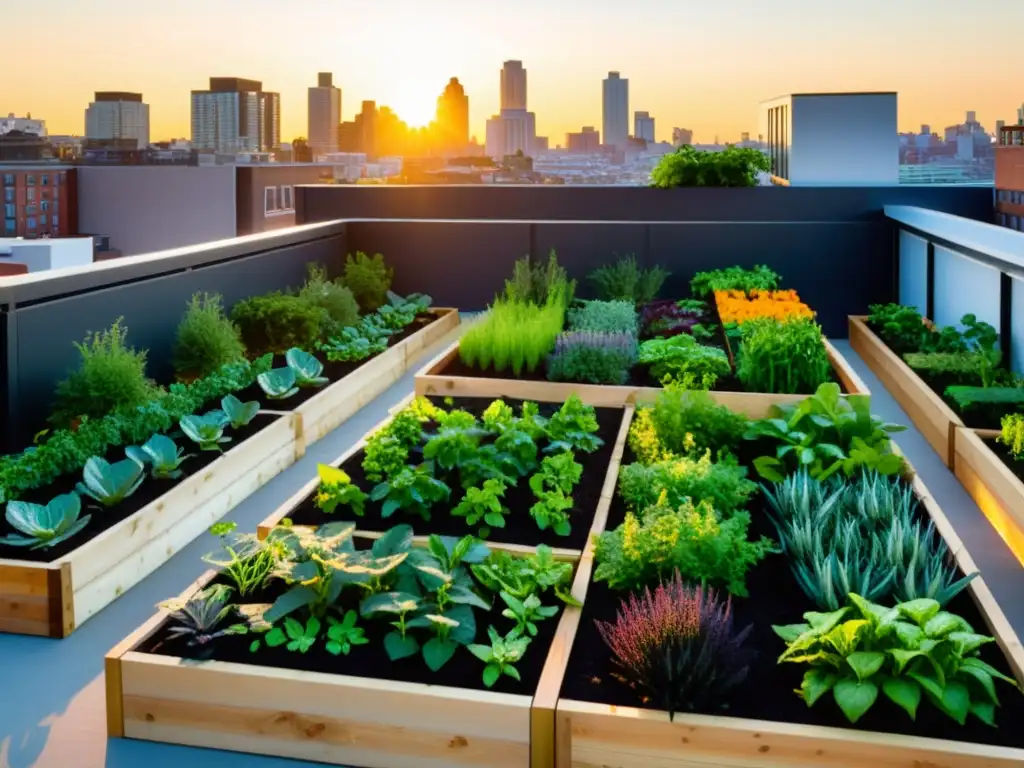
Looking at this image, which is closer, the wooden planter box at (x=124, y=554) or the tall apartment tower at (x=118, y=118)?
the wooden planter box at (x=124, y=554)

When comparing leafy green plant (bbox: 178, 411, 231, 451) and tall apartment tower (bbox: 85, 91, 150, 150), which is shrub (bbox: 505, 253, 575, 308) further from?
tall apartment tower (bbox: 85, 91, 150, 150)

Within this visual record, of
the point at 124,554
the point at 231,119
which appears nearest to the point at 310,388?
the point at 124,554

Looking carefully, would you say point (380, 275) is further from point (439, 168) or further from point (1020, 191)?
point (439, 168)

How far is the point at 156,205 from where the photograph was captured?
177 ft

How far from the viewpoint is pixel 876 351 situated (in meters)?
7.66

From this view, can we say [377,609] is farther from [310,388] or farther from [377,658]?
[310,388]

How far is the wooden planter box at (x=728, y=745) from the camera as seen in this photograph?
2434mm

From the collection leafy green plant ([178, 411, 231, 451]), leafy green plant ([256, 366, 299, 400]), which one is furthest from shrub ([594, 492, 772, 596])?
leafy green plant ([256, 366, 299, 400])

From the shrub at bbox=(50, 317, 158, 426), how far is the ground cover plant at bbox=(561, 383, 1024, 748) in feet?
7.98

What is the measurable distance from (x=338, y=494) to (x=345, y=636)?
99 centimetres

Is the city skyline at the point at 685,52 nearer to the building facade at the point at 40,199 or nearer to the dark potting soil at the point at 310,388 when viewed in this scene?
the dark potting soil at the point at 310,388

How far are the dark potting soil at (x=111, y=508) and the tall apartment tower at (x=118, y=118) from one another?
191 ft

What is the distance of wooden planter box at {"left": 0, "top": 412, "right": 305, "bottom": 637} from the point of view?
3459 mm

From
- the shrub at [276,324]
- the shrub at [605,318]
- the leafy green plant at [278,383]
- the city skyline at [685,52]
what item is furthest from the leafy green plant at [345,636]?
the city skyline at [685,52]
